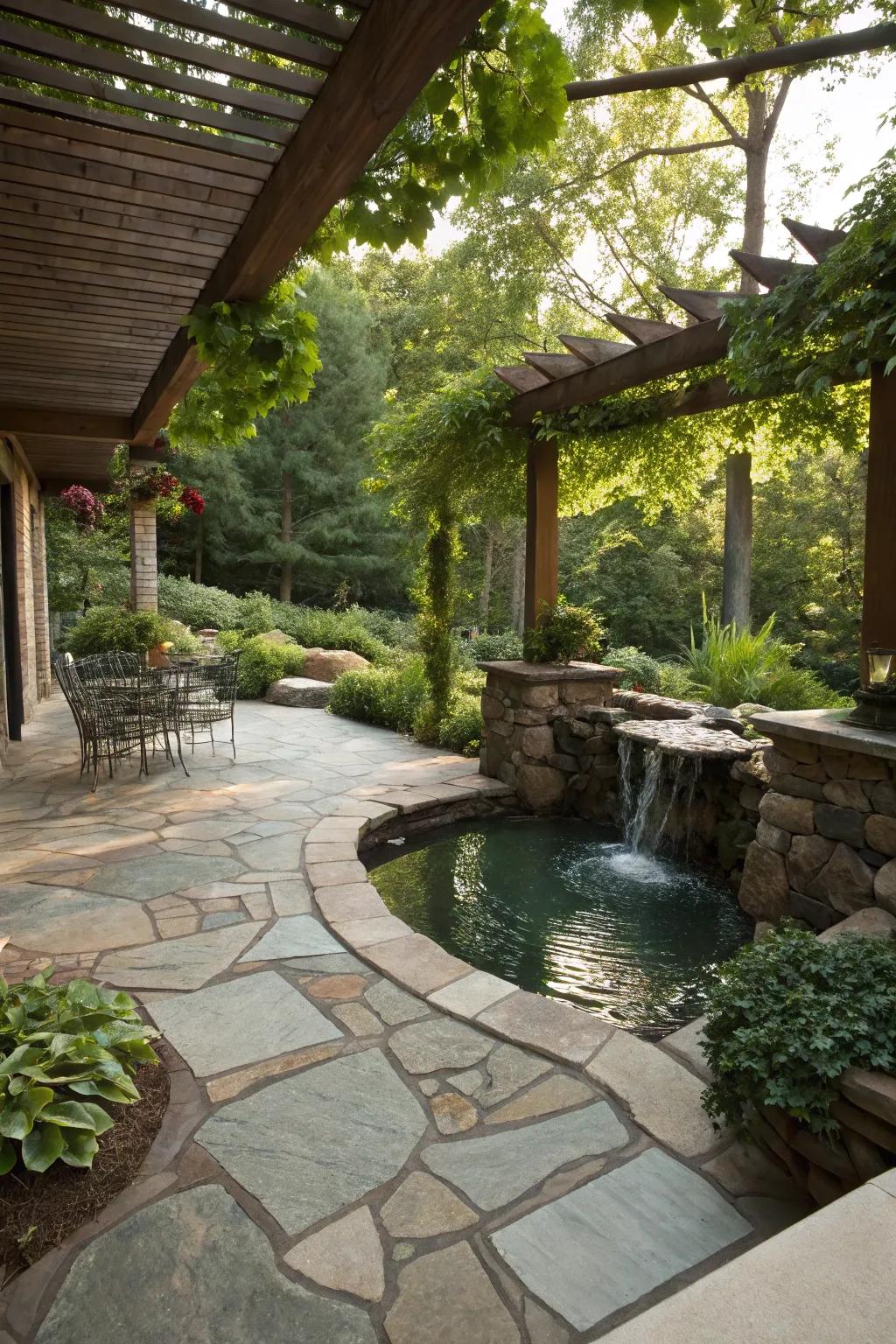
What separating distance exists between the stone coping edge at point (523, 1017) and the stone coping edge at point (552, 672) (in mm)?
1952

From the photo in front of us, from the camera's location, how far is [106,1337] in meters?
1.38

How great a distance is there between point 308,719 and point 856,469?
9407 mm

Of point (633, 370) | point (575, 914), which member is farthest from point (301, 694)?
point (575, 914)

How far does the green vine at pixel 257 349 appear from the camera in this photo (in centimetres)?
295

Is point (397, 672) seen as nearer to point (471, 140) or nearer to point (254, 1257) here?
point (471, 140)

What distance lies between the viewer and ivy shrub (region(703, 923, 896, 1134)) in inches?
67.1

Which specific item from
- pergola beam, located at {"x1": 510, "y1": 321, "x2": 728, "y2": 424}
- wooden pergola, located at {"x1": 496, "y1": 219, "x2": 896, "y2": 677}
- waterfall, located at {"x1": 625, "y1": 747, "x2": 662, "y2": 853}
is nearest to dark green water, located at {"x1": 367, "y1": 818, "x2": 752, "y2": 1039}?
waterfall, located at {"x1": 625, "y1": 747, "x2": 662, "y2": 853}

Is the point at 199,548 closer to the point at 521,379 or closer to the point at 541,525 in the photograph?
the point at 541,525

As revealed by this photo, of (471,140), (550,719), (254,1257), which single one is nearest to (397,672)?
(550,719)

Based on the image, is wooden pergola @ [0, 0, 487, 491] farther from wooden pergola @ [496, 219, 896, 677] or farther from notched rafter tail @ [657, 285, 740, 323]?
notched rafter tail @ [657, 285, 740, 323]

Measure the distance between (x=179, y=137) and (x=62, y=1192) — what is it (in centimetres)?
272

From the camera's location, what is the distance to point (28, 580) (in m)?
8.21

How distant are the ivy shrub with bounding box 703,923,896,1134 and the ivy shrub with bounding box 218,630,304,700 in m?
8.18

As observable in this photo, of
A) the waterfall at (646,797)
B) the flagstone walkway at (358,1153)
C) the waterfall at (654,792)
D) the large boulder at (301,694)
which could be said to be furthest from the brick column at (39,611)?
the waterfall at (646,797)
